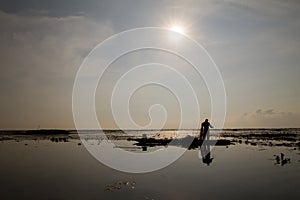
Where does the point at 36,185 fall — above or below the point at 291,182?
below

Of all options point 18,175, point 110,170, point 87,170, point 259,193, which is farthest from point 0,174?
point 259,193

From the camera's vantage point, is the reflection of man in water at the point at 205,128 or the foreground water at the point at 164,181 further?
the reflection of man in water at the point at 205,128

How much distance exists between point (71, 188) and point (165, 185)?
4785mm

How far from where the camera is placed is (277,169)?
→ 24422 millimetres

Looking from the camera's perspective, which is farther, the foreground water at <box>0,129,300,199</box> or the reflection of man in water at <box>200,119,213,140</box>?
the reflection of man in water at <box>200,119,213,140</box>

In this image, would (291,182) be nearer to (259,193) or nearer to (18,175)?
(259,193)

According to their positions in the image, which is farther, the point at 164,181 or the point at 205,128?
the point at 205,128

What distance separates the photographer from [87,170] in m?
25.8

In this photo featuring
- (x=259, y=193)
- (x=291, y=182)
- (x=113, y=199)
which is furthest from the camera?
(x=291, y=182)

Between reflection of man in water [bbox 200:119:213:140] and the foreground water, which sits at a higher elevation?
reflection of man in water [bbox 200:119:213:140]

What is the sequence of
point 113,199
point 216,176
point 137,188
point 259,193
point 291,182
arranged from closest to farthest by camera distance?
point 113,199, point 259,193, point 137,188, point 291,182, point 216,176

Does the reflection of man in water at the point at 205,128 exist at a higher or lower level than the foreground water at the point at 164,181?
higher

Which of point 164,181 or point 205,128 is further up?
point 205,128

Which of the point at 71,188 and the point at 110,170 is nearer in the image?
the point at 71,188
